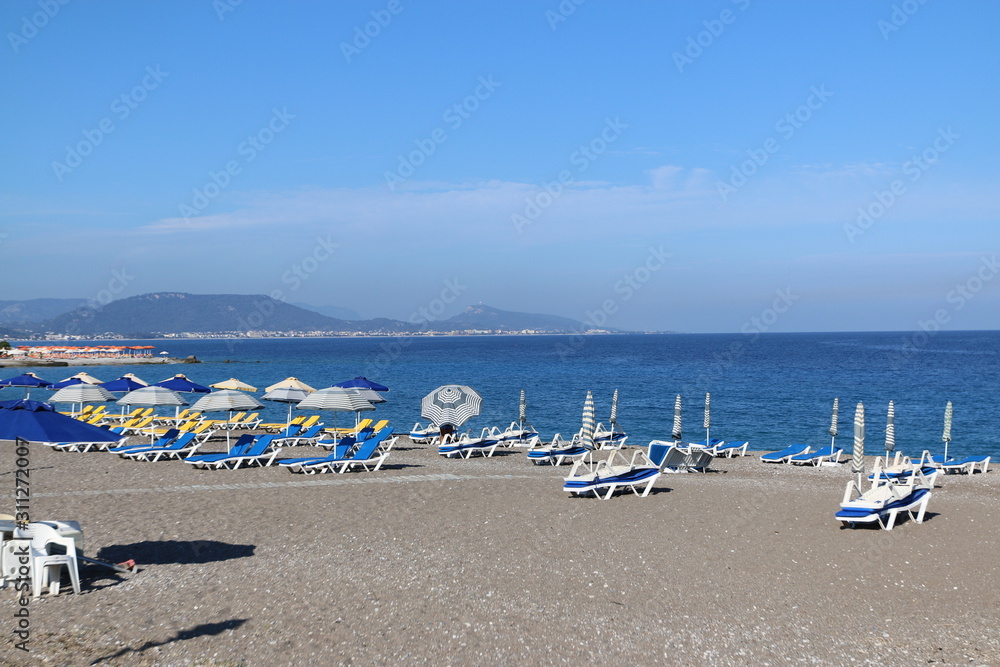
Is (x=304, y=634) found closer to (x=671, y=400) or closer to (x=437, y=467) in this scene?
(x=437, y=467)

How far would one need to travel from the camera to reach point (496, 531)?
1029 centimetres

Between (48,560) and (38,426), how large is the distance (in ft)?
4.18

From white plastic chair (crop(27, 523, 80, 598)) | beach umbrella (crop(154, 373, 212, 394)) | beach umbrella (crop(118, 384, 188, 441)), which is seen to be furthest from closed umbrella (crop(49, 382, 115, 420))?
white plastic chair (crop(27, 523, 80, 598))

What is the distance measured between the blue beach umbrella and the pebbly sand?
4.83 ft

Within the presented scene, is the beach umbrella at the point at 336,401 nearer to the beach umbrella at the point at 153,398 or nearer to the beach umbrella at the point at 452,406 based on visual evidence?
the beach umbrella at the point at 153,398

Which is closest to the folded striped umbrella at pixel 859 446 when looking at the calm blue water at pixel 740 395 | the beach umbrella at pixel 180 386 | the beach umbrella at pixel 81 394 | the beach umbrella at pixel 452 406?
the beach umbrella at pixel 452 406

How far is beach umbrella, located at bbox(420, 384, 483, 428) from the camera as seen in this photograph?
2195 centimetres

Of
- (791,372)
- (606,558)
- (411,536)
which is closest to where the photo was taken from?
(606,558)

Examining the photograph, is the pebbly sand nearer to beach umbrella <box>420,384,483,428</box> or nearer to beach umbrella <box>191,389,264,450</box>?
beach umbrella <box>191,389,264,450</box>

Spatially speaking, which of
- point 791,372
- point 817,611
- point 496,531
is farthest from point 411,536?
point 791,372

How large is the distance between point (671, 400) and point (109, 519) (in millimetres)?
36493

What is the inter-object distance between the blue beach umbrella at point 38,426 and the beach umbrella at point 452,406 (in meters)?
14.4

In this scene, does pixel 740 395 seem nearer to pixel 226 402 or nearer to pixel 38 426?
pixel 226 402

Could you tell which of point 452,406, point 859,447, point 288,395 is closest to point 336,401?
point 288,395
